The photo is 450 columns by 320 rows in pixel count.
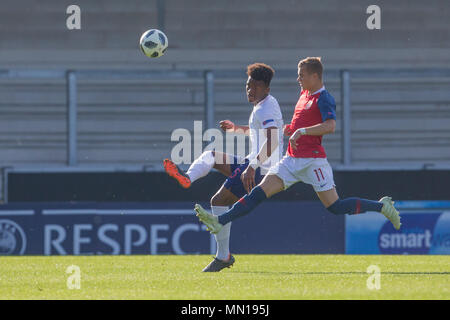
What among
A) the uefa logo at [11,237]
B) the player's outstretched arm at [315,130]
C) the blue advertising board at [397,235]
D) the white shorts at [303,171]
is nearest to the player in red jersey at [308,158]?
the white shorts at [303,171]

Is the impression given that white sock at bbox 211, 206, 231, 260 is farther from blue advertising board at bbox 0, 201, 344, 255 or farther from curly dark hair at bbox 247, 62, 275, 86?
blue advertising board at bbox 0, 201, 344, 255

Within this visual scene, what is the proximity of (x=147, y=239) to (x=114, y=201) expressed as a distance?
3.01 feet

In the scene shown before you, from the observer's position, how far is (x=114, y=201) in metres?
12.4

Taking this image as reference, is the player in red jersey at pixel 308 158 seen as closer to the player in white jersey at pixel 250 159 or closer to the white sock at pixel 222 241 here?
the player in white jersey at pixel 250 159

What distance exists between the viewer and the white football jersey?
24.8 feet

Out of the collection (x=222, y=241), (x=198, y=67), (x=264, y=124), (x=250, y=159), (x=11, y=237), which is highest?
(x=198, y=67)

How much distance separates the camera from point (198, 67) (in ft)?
53.3

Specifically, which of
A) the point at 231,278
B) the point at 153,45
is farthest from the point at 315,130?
the point at 153,45

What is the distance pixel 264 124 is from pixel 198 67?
28.8ft

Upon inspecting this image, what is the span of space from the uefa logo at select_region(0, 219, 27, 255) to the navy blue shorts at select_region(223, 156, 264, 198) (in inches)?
182

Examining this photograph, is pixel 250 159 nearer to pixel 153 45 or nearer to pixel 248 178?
pixel 248 178

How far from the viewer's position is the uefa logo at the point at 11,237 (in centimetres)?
1167
